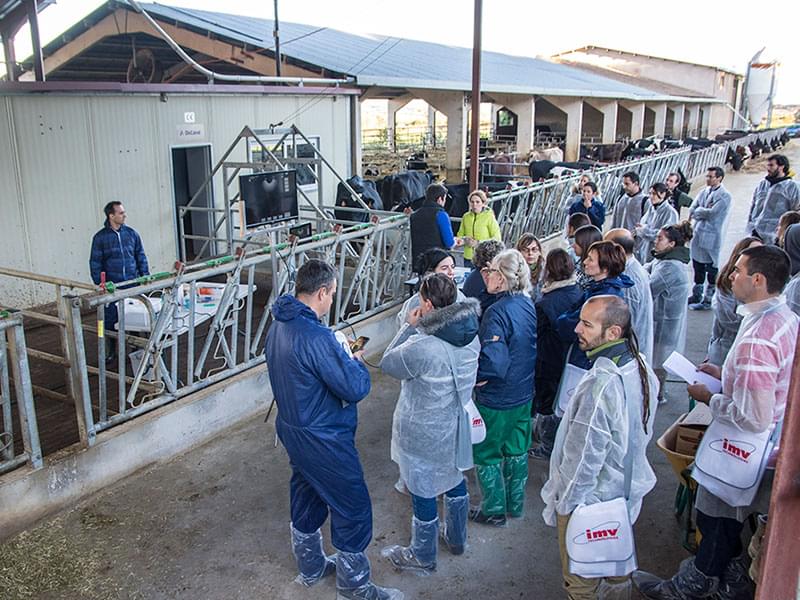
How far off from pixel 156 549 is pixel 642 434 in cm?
259

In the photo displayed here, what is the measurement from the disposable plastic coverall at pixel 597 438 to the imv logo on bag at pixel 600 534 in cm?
10

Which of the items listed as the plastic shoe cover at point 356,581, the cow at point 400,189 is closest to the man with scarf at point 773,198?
the cow at point 400,189

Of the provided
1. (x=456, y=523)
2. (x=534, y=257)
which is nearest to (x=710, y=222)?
(x=534, y=257)

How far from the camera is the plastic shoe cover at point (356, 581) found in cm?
321

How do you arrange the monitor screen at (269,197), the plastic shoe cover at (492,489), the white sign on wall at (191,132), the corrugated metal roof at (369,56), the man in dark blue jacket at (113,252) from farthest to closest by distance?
the corrugated metal roof at (369,56)
the white sign on wall at (191,132)
the monitor screen at (269,197)
the man in dark blue jacket at (113,252)
the plastic shoe cover at (492,489)

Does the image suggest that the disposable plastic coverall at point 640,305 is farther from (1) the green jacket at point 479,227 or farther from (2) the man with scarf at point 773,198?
(2) the man with scarf at point 773,198

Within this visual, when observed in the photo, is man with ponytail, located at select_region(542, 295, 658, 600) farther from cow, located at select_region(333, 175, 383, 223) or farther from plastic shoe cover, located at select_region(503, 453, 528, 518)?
cow, located at select_region(333, 175, 383, 223)

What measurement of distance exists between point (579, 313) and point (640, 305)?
2.39ft

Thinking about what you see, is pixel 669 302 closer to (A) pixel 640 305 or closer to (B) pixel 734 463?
(A) pixel 640 305

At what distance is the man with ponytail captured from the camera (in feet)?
8.97

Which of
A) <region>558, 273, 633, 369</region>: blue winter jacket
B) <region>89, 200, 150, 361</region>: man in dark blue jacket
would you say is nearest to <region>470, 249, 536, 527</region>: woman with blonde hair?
<region>558, 273, 633, 369</region>: blue winter jacket

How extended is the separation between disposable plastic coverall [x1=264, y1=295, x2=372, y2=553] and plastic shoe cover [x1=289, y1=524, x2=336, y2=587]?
210 mm

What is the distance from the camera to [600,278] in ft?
13.7

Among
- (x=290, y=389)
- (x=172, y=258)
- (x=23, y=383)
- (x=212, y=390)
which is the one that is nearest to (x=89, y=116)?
(x=172, y=258)
